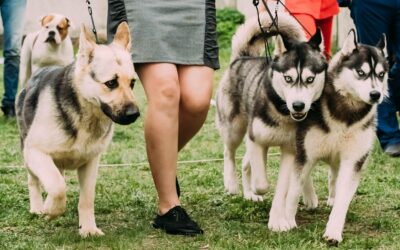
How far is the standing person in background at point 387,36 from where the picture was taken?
21.7 feet

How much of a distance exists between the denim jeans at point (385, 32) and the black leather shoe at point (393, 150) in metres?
0.04

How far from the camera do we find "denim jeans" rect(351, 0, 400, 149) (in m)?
6.62

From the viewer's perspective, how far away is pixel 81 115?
4.37 m

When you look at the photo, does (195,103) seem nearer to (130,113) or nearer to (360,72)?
(130,113)

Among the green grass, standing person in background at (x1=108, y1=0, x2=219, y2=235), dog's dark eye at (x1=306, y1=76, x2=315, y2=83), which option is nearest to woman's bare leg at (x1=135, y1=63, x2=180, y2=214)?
standing person in background at (x1=108, y1=0, x2=219, y2=235)

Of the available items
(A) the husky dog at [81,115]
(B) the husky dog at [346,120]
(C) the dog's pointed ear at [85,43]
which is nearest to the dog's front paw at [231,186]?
(B) the husky dog at [346,120]

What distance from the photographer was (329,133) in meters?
4.45

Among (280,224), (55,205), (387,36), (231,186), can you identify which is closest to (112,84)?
(55,205)

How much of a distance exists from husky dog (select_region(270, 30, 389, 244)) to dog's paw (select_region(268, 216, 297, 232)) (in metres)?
0.34

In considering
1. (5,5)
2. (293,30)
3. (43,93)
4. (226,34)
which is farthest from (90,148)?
(226,34)

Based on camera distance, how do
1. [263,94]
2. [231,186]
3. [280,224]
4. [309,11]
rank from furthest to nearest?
[231,186] → [309,11] → [263,94] → [280,224]

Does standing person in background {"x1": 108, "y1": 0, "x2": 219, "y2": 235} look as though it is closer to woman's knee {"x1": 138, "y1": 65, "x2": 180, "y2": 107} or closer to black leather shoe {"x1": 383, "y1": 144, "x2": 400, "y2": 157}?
woman's knee {"x1": 138, "y1": 65, "x2": 180, "y2": 107}

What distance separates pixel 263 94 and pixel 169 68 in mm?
657

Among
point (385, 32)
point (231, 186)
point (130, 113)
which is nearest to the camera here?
point (130, 113)
